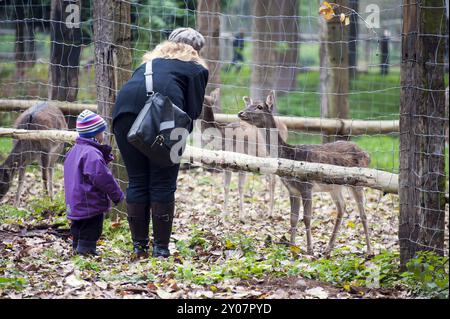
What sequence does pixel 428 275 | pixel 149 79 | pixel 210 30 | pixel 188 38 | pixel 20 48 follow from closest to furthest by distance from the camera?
pixel 428 275 → pixel 149 79 → pixel 188 38 → pixel 210 30 → pixel 20 48

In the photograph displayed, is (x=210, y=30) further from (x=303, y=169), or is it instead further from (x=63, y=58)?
(x=303, y=169)

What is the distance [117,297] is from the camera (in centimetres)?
552

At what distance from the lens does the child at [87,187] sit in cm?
704

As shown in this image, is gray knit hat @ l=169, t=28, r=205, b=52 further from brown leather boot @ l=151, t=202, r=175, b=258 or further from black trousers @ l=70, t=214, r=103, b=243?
black trousers @ l=70, t=214, r=103, b=243

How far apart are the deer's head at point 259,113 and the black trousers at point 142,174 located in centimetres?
264

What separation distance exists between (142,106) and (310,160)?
287cm

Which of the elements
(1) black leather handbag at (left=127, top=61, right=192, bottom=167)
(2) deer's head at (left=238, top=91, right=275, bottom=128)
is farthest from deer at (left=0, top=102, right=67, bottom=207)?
(1) black leather handbag at (left=127, top=61, right=192, bottom=167)

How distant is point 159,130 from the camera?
6.28 m

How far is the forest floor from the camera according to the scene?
18.6ft

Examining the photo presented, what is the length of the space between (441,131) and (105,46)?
394 centimetres

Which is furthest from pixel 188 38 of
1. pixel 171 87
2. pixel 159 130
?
pixel 159 130

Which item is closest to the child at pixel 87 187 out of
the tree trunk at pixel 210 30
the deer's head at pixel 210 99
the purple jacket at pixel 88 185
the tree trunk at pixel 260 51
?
the purple jacket at pixel 88 185

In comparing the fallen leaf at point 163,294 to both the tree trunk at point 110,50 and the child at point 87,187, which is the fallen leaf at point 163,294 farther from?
the tree trunk at point 110,50

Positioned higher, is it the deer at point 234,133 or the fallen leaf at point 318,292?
the deer at point 234,133
